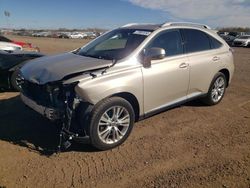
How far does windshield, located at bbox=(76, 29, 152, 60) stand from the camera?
5059mm

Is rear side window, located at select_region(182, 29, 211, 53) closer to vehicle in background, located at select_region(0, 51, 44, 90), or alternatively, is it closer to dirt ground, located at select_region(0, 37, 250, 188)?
dirt ground, located at select_region(0, 37, 250, 188)

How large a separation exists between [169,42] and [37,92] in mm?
2483

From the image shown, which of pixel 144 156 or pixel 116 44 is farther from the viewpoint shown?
pixel 116 44

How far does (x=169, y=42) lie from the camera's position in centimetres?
543

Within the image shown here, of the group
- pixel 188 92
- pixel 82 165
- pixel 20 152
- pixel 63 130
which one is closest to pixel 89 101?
pixel 63 130

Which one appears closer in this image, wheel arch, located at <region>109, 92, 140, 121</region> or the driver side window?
wheel arch, located at <region>109, 92, 140, 121</region>

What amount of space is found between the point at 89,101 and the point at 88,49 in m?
1.96

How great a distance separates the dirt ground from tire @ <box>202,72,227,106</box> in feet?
1.71

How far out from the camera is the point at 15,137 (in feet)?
16.3

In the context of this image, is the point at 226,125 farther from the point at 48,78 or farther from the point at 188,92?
the point at 48,78

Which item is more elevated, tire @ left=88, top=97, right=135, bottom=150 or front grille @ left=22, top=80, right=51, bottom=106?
front grille @ left=22, top=80, right=51, bottom=106

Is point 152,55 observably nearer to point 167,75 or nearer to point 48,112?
point 167,75

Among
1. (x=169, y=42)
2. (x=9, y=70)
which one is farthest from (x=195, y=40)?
(x=9, y=70)

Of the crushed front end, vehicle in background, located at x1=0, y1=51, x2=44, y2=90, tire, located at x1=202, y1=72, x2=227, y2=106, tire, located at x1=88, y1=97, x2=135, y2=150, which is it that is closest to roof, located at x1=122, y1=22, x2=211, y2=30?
tire, located at x1=202, y1=72, x2=227, y2=106
